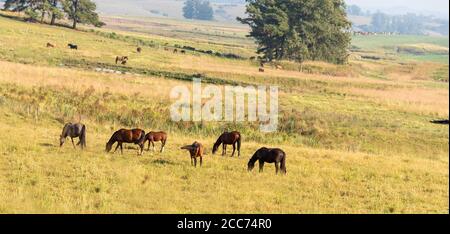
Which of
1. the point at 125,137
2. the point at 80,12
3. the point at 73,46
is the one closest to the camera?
the point at 125,137

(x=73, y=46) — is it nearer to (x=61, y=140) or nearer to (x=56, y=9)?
(x=56, y=9)

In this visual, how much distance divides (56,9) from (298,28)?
42.8 metres

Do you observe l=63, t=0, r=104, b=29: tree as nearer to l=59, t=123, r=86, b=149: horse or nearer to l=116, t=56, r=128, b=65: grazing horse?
l=116, t=56, r=128, b=65: grazing horse

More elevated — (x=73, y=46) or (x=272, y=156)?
(x=73, y=46)

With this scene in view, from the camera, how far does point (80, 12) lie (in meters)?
93.8

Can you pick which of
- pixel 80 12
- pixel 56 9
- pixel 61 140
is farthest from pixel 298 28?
pixel 61 140

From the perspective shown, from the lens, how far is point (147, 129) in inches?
1203

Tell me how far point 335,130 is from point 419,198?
1713 centimetres

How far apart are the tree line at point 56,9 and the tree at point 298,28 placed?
94.8ft

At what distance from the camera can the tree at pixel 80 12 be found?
92.6 metres

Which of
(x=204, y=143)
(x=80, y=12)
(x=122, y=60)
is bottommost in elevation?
(x=204, y=143)

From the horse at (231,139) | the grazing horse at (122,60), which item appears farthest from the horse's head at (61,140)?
the grazing horse at (122,60)

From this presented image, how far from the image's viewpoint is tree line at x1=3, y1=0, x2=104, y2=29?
90125 millimetres
